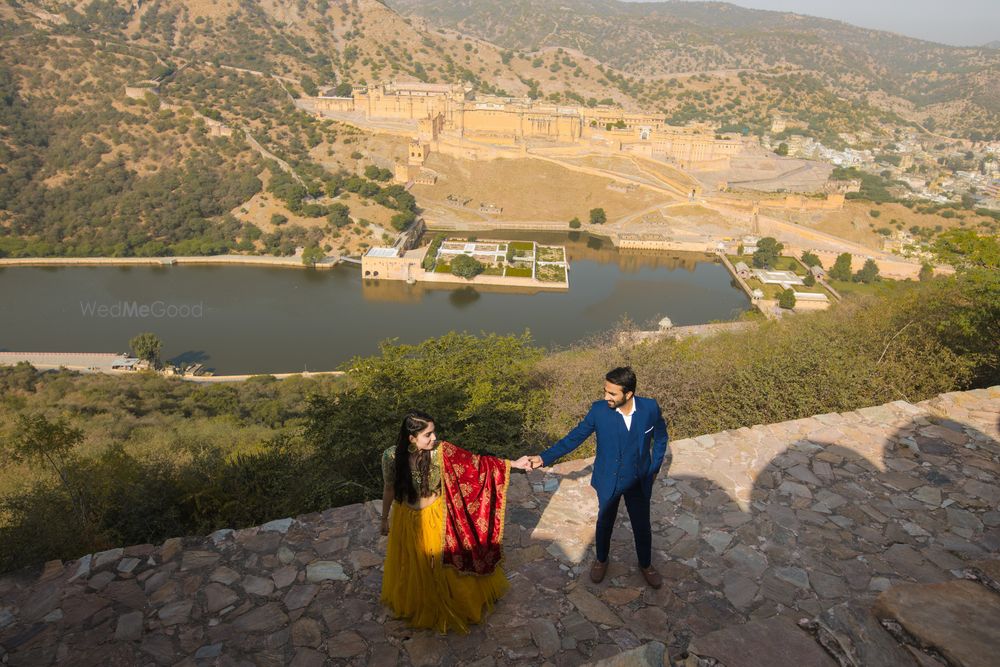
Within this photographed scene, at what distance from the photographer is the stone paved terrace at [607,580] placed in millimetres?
2344

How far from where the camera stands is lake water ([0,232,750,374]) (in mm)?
21672

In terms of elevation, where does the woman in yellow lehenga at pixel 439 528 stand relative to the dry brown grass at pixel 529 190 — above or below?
above

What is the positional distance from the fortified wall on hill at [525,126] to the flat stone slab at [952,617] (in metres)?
43.4

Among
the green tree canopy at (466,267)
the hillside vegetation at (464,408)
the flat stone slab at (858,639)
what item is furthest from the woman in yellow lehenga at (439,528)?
the green tree canopy at (466,267)

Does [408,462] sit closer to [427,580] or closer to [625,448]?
[427,580]

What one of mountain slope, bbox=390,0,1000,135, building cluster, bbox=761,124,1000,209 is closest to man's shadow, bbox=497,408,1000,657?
building cluster, bbox=761,124,1000,209

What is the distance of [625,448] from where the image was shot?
2.48m

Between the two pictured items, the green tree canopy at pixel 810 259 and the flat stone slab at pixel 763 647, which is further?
the green tree canopy at pixel 810 259

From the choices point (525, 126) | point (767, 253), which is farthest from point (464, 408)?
point (525, 126)

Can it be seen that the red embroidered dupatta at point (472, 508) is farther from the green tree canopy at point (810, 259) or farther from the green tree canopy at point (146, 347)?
the green tree canopy at point (810, 259)

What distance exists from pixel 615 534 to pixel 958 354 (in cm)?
468

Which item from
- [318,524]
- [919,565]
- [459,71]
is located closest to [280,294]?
[318,524]

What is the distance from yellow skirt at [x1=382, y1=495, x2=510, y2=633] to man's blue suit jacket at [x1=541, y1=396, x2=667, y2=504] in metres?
0.61

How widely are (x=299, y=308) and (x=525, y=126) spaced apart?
27.2 meters
